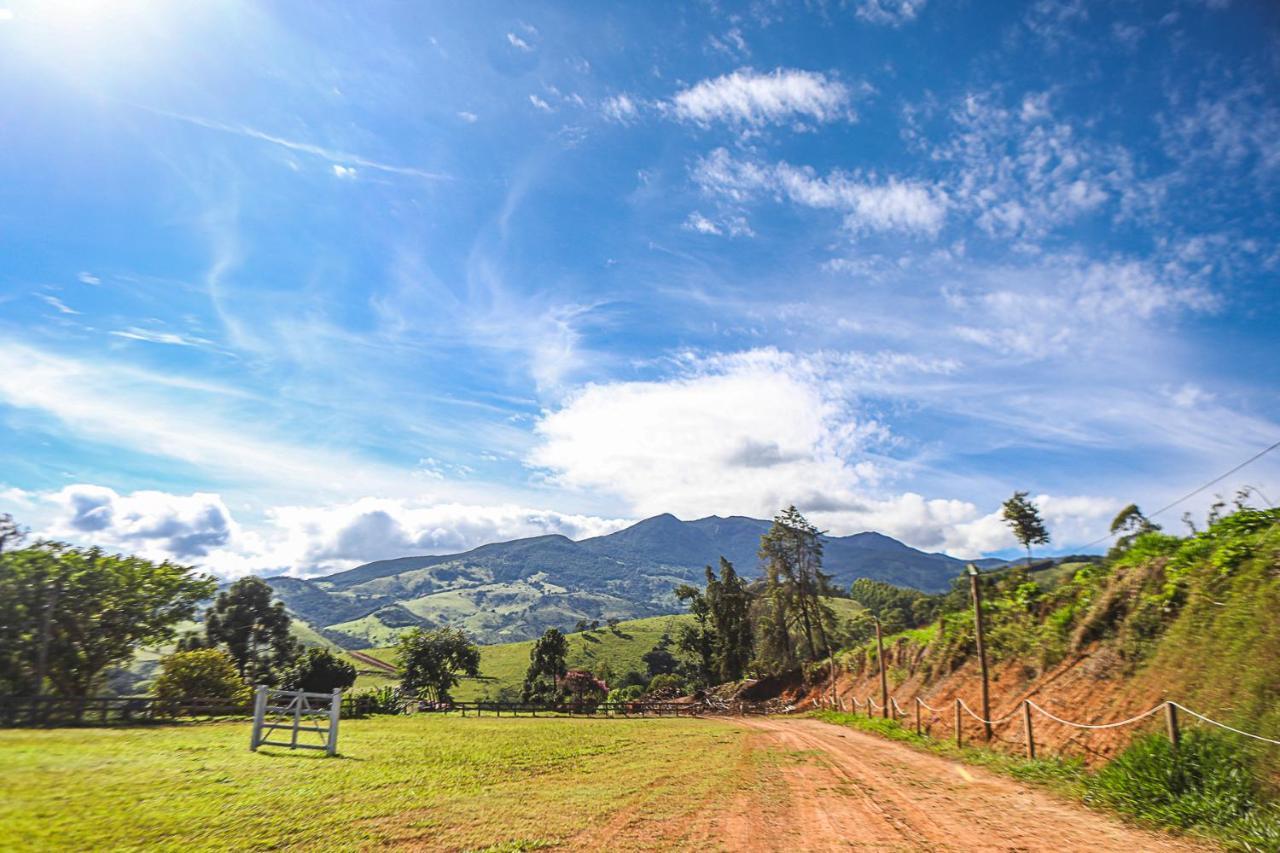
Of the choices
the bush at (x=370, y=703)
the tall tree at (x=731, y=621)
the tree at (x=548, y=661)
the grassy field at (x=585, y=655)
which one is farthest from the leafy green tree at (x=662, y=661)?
the bush at (x=370, y=703)

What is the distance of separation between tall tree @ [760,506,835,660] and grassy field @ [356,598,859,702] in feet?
192

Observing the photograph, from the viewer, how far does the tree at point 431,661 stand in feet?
229

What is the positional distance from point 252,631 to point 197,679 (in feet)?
98.7

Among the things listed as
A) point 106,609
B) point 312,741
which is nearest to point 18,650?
point 106,609

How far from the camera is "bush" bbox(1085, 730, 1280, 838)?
913cm

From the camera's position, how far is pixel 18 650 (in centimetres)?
3644

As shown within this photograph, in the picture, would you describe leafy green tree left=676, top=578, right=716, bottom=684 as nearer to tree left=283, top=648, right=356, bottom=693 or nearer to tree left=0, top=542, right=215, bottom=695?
tree left=283, top=648, right=356, bottom=693

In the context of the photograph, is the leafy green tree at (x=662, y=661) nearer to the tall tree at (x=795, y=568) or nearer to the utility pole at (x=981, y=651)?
the tall tree at (x=795, y=568)

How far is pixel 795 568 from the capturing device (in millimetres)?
59531

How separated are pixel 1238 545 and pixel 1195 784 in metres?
6.57

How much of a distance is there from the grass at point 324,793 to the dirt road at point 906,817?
123cm

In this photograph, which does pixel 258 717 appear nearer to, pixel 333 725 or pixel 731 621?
pixel 333 725

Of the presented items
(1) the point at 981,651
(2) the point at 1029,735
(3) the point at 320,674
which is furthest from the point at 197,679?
(2) the point at 1029,735

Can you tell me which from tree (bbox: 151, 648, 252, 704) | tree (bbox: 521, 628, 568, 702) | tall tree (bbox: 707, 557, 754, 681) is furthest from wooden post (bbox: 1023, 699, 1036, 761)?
tree (bbox: 521, 628, 568, 702)
